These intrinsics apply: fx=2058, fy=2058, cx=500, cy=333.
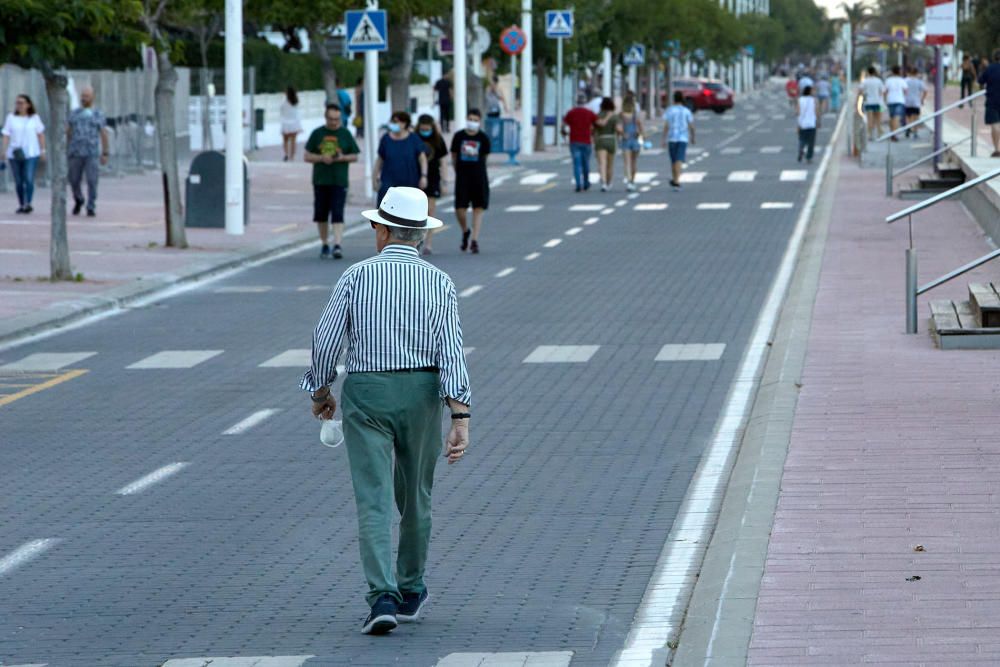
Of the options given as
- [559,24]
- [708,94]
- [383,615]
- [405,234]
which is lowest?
[383,615]

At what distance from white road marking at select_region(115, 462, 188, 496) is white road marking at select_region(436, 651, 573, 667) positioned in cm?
367

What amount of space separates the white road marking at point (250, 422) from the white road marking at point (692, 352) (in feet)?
11.0

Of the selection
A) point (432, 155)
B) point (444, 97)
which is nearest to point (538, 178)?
point (444, 97)

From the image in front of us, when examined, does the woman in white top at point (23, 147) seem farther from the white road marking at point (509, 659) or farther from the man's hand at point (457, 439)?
the white road marking at point (509, 659)

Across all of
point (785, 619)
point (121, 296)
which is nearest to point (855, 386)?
point (785, 619)

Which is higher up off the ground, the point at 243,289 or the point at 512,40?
the point at 512,40

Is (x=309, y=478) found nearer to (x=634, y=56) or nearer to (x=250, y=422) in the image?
(x=250, y=422)

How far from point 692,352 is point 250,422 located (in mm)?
4121

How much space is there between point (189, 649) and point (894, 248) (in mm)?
17258

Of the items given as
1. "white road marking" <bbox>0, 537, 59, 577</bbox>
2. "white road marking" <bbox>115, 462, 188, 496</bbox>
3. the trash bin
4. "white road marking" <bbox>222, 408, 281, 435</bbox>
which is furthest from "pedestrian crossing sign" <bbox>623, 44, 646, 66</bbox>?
"white road marking" <bbox>0, 537, 59, 577</bbox>

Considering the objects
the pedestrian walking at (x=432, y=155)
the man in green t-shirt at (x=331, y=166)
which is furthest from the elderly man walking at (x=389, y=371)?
the pedestrian walking at (x=432, y=155)

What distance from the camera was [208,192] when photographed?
28938mm

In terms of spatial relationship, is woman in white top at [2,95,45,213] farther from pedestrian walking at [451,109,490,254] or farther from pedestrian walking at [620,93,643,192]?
pedestrian walking at [620,93,643,192]

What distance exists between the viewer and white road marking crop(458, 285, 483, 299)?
20.2 m
